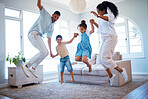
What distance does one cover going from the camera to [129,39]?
623 centimetres

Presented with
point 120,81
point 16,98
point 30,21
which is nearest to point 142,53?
point 120,81

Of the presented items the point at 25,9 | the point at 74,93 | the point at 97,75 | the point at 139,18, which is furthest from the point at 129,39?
the point at 25,9

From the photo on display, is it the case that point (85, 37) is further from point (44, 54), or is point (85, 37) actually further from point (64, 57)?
point (44, 54)

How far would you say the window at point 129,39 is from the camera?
6012 mm

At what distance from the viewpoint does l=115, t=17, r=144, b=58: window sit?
6.01 metres

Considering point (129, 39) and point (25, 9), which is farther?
point (129, 39)

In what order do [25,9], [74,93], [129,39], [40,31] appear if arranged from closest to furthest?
1. [40,31]
2. [74,93]
3. [25,9]
4. [129,39]

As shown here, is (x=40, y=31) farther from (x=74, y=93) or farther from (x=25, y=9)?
(x=25, y=9)

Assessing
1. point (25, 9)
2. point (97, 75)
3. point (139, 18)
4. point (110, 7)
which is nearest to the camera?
point (110, 7)

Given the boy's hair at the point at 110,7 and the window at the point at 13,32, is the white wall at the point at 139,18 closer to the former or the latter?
the boy's hair at the point at 110,7

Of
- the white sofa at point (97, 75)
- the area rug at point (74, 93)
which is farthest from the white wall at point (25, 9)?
the white sofa at point (97, 75)

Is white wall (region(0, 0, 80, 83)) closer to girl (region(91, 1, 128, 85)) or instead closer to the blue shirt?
the blue shirt

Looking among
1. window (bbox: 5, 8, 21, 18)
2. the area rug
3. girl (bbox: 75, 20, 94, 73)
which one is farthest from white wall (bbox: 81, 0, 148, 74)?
window (bbox: 5, 8, 21, 18)

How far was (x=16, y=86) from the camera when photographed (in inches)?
179
